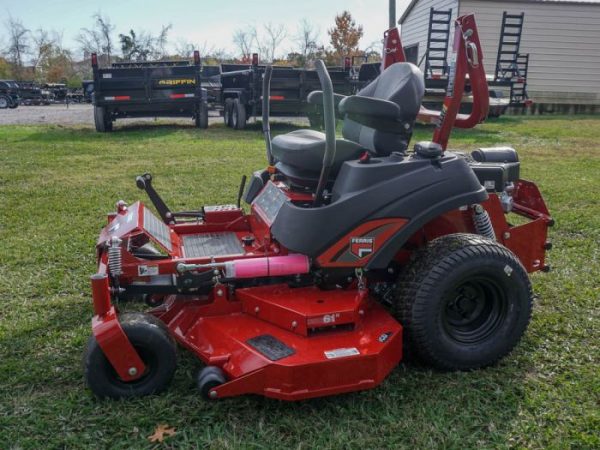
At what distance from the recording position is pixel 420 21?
2177 cm

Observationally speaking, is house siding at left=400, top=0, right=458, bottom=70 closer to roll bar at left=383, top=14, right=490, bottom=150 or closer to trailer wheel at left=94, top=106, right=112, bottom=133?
trailer wheel at left=94, top=106, right=112, bottom=133

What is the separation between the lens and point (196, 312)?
3.13m

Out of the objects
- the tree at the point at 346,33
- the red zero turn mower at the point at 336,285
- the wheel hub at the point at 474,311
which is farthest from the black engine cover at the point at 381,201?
the tree at the point at 346,33

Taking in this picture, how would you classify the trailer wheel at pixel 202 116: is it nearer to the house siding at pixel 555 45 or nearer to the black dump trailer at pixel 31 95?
the house siding at pixel 555 45

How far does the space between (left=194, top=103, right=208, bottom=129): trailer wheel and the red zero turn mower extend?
1111cm

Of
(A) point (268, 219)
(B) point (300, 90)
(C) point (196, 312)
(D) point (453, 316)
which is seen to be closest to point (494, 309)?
(D) point (453, 316)

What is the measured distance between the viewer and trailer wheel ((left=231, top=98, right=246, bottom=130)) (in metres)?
14.2

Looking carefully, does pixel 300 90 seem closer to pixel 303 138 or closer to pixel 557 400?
pixel 303 138

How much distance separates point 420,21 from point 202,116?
1126 centimetres

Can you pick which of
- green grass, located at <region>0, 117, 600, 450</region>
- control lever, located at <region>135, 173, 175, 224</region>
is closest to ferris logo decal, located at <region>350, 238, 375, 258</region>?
green grass, located at <region>0, 117, 600, 450</region>

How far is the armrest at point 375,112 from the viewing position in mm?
3131

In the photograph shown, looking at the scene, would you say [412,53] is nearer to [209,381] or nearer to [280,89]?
[280,89]

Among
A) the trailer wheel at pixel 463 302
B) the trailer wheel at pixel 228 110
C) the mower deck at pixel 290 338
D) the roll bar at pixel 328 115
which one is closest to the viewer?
the mower deck at pixel 290 338

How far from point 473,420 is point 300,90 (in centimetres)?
1200
